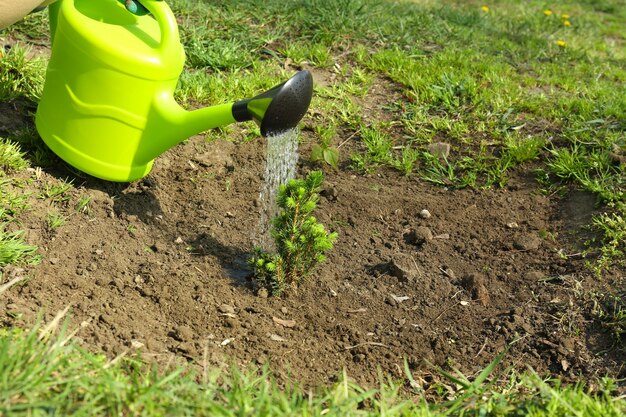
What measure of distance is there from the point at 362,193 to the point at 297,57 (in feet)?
3.99

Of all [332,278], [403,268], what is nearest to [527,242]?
[403,268]

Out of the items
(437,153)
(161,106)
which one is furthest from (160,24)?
(437,153)

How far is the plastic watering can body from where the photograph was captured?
2.80 metres

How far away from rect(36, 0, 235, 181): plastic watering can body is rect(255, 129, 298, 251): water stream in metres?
0.35

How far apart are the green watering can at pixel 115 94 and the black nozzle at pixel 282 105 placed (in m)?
0.10

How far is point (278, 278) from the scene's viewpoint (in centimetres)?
279

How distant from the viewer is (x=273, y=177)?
3.32 m

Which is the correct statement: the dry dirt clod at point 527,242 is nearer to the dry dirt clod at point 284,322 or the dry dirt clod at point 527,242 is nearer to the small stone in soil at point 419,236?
the small stone in soil at point 419,236

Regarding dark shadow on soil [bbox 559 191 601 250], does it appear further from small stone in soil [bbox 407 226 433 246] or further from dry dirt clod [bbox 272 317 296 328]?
dry dirt clod [bbox 272 317 296 328]

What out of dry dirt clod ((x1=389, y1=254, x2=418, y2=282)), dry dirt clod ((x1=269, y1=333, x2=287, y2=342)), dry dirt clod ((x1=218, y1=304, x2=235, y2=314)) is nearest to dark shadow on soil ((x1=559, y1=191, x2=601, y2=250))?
dry dirt clod ((x1=389, y1=254, x2=418, y2=282))

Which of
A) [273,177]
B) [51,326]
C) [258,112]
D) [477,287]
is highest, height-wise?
[258,112]

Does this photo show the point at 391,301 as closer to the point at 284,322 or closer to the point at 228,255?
the point at 284,322

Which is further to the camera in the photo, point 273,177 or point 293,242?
point 273,177

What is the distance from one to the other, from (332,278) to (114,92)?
108cm
